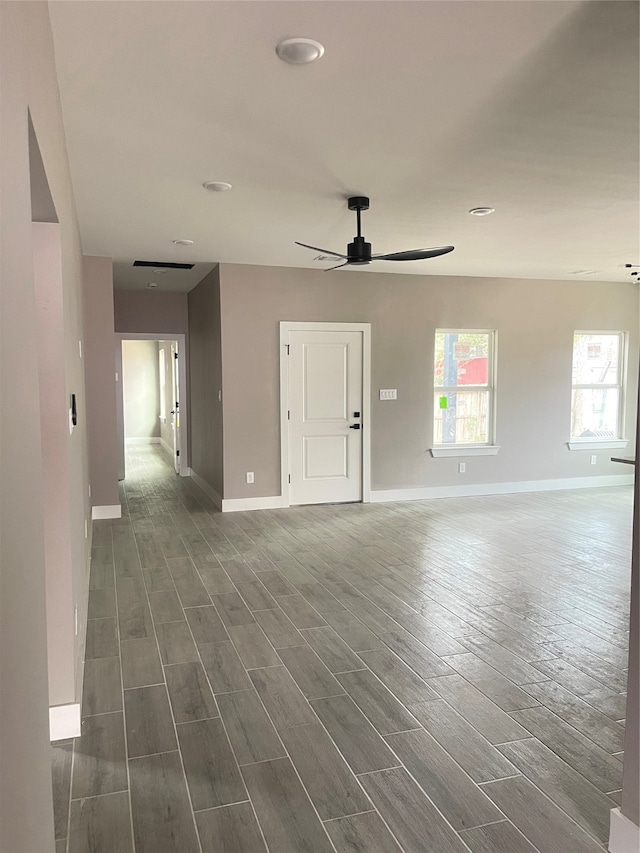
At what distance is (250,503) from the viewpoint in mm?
6727

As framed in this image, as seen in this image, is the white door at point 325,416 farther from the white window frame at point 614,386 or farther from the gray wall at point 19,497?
the gray wall at point 19,497

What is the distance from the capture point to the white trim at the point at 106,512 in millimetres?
6375

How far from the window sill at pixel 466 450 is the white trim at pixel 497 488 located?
1.24 feet

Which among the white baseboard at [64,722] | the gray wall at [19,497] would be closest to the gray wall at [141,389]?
the white baseboard at [64,722]

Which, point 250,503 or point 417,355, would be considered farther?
point 417,355

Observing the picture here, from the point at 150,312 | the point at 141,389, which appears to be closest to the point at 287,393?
the point at 150,312

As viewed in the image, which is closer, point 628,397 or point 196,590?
point 196,590

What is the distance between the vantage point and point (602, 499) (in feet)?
24.2

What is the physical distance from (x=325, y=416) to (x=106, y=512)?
2504mm

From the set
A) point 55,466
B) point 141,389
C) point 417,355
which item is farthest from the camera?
point 141,389

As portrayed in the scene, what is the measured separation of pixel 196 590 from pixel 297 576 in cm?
73

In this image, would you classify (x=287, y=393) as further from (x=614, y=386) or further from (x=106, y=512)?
(x=614, y=386)

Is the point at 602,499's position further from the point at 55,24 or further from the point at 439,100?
the point at 55,24

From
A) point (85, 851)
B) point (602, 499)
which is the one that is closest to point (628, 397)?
point (602, 499)
